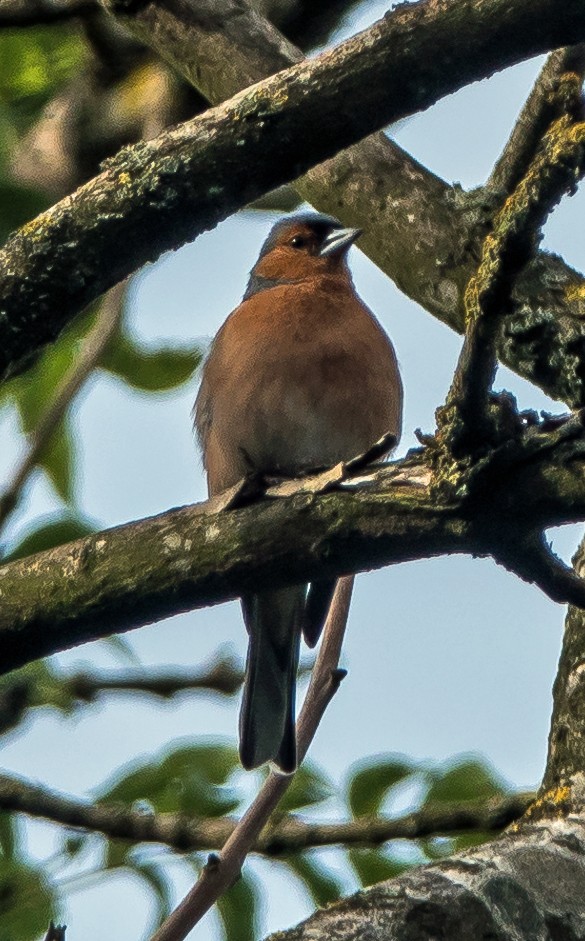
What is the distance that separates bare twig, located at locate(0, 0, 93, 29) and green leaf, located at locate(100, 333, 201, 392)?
Answer: 52.0 inches

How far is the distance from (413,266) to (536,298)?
67 cm

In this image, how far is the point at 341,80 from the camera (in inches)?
119

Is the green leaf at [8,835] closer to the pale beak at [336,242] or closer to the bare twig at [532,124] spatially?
the pale beak at [336,242]

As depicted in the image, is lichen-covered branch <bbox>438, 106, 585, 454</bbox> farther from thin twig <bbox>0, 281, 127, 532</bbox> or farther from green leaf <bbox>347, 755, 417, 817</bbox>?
thin twig <bbox>0, 281, 127, 532</bbox>

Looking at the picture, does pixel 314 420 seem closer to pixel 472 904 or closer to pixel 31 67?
pixel 31 67

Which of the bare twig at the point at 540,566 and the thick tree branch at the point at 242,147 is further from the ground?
the thick tree branch at the point at 242,147

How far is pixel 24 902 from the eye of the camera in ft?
14.2

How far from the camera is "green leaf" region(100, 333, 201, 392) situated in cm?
593

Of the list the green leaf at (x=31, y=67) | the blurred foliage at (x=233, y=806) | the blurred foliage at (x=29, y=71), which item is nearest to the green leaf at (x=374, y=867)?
the blurred foliage at (x=233, y=806)

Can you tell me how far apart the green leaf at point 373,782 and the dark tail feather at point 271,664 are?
0.77 meters

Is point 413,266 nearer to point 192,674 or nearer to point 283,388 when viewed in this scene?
point 283,388

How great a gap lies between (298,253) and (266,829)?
328 cm

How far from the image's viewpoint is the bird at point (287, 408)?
19.6 ft

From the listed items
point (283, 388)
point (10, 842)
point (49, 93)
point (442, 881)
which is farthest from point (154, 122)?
point (442, 881)
